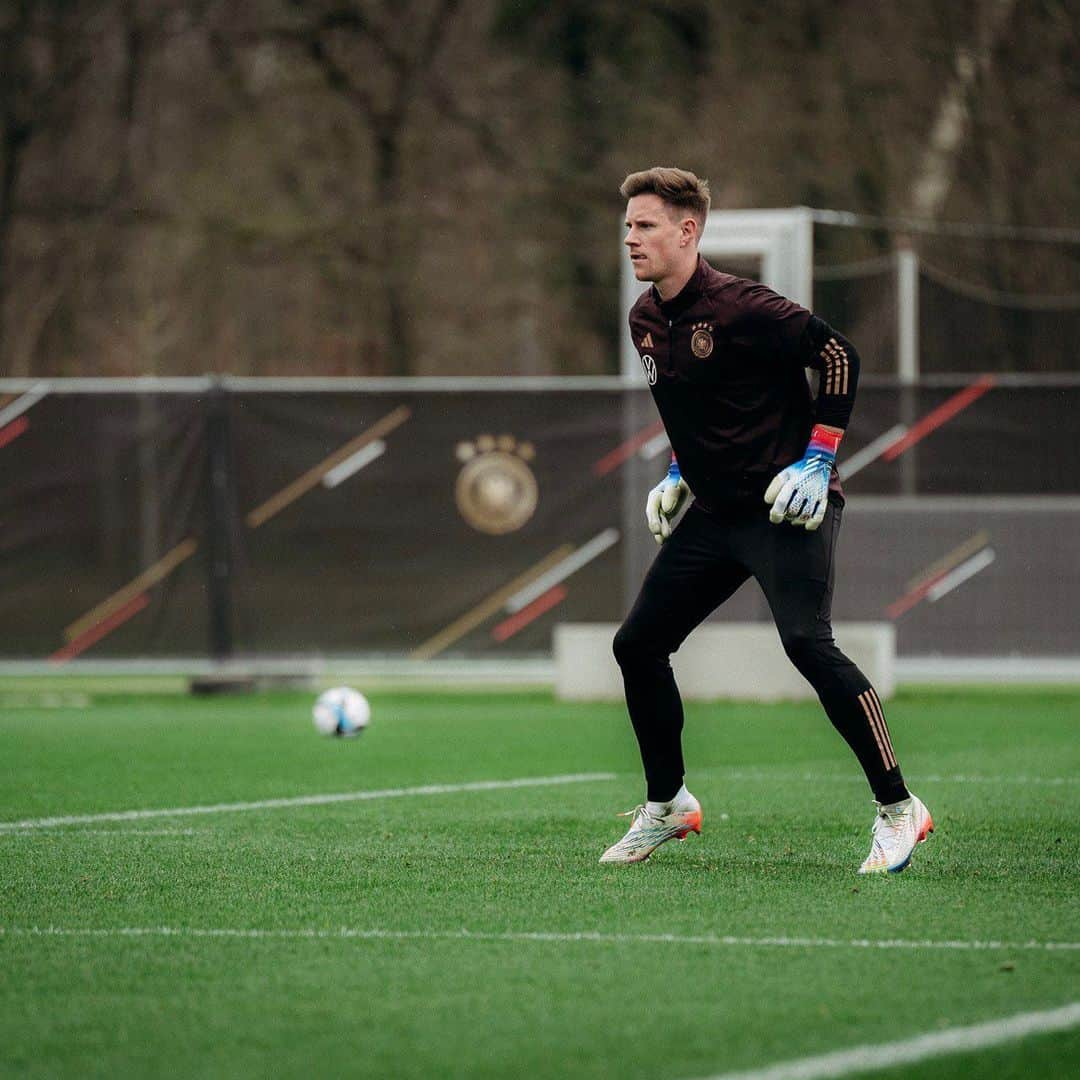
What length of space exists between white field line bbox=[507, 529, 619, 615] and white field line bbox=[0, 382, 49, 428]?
3.58 m

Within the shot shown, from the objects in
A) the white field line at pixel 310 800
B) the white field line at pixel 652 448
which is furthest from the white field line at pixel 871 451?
the white field line at pixel 310 800

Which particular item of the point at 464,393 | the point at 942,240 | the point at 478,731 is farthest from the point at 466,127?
the point at 478,731

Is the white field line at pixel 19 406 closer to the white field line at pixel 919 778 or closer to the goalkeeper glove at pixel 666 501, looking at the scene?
the white field line at pixel 919 778

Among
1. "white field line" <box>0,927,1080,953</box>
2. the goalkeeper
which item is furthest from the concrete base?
"white field line" <box>0,927,1080,953</box>

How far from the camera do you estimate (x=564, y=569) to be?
1542 centimetres

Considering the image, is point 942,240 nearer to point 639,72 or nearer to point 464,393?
point 639,72

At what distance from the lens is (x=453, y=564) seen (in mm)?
15477

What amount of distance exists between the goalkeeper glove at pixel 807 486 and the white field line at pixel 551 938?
1.58 metres

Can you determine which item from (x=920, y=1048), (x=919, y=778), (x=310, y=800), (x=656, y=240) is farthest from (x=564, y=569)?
(x=920, y=1048)

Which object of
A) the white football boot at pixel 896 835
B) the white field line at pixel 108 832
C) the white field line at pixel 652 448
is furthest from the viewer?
the white field line at pixel 652 448

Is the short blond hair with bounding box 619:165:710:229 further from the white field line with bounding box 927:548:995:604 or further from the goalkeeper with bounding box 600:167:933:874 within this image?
the white field line with bounding box 927:548:995:604

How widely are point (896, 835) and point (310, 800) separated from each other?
2.99 metres

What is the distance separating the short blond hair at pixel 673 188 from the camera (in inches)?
274

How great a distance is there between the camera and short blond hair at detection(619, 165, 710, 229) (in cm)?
696
